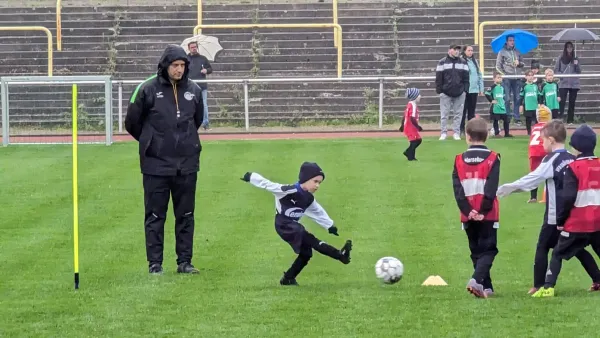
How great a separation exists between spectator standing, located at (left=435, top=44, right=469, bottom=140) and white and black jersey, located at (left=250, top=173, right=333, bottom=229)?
14.9 metres

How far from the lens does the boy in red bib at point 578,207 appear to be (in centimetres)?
982

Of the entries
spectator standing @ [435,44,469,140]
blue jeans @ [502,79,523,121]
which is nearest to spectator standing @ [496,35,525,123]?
blue jeans @ [502,79,523,121]

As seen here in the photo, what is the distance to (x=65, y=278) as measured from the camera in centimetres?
1119

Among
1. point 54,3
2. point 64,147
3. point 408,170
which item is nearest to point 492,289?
point 408,170

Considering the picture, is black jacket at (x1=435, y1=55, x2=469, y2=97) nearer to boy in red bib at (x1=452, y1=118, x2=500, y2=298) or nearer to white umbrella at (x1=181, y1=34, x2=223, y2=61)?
white umbrella at (x1=181, y1=34, x2=223, y2=61)

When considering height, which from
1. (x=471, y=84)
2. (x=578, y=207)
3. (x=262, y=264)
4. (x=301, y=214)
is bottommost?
(x=262, y=264)

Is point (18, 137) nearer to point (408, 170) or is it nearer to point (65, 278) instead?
point (408, 170)

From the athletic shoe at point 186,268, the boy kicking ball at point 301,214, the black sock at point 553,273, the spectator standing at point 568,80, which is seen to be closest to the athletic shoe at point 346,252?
the boy kicking ball at point 301,214

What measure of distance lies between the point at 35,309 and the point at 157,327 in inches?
52.5

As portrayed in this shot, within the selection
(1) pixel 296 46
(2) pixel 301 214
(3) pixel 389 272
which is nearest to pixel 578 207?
(3) pixel 389 272

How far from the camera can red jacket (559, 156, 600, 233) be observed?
32.2ft

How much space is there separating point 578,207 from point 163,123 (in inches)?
153

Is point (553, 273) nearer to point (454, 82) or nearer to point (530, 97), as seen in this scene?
point (454, 82)

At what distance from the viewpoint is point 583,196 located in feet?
32.2
